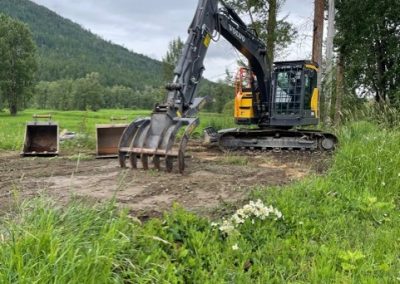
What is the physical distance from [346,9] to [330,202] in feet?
59.3

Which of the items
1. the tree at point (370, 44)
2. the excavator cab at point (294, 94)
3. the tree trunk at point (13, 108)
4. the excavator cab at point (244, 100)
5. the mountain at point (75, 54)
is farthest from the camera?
the mountain at point (75, 54)

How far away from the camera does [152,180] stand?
6.61 meters

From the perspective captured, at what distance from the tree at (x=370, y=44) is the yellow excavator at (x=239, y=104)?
33.8 ft

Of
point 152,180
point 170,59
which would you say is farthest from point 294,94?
point 170,59

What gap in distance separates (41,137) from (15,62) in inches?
2145

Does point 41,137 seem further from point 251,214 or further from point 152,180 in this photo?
point 251,214

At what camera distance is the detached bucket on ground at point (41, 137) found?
1020cm

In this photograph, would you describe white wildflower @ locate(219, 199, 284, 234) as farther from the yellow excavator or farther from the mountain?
the mountain

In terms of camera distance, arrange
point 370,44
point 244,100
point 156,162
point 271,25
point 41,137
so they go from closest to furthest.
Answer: point 156,162
point 41,137
point 244,100
point 271,25
point 370,44

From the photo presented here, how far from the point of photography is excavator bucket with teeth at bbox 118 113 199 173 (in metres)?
7.32

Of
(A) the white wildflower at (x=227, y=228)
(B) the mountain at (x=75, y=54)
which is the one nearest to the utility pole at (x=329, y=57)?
(A) the white wildflower at (x=227, y=228)

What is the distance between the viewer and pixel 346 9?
21297 mm

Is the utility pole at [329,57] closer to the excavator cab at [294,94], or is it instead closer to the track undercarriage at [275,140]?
the excavator cab at [294,94]

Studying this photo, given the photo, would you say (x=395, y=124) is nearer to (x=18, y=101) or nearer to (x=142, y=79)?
(x=18, y=101)
